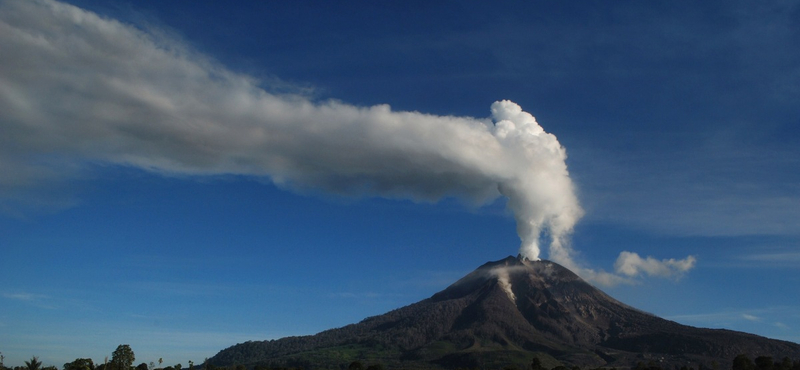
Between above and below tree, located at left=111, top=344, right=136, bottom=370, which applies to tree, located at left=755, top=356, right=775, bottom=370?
below

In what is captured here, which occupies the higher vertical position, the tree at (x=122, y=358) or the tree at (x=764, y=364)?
the tree at (x=122, y=358)

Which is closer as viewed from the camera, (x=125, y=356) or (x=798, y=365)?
(x=125, y=356)

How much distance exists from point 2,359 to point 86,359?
54308mm

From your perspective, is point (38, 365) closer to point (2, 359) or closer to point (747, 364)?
point (2, 359)

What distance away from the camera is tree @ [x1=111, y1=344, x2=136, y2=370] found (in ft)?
532

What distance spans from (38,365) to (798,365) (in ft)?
623

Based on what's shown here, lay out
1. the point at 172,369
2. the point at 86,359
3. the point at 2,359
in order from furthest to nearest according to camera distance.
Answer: the point at 172,369 → the point at 86,359 → the point at 2,359

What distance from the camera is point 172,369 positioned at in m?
200

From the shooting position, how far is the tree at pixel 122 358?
16225 centimetres

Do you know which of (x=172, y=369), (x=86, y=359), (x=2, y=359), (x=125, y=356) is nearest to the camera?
(x=2, y=359)

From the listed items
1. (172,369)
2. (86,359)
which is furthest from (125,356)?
(172,369)

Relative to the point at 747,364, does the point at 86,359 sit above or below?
above

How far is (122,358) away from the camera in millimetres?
164625

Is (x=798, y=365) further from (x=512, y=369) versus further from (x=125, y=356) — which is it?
(x=125, y=356)
